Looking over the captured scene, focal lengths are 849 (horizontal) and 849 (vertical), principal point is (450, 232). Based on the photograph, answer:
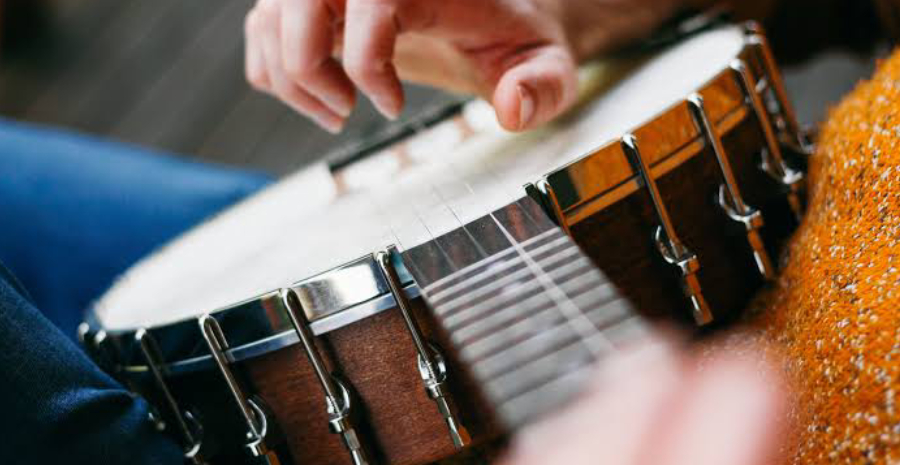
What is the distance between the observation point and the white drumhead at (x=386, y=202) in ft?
2.01

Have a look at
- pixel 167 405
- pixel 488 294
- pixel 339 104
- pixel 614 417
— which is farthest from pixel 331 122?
pixel 614 417

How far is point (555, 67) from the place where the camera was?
675 millimetres

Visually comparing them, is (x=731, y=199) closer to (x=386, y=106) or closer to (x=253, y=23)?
(x=386, y=106)

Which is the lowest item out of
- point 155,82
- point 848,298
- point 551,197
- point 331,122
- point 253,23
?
point 848,298

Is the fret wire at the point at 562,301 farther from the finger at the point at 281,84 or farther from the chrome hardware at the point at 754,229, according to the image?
the finger at the point at 281,84

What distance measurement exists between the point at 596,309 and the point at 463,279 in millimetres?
93

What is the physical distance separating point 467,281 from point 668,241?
18 cm

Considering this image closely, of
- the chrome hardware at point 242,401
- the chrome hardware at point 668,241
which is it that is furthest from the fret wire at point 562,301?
the chrome hardware at point 242,401

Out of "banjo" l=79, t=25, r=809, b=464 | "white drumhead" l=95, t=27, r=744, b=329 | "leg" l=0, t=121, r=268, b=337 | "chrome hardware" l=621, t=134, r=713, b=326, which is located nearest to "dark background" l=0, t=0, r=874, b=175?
"leg" l=0, t=121, r=268, b=337

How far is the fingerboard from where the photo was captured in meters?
0.38

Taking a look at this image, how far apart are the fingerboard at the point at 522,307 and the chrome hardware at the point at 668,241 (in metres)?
0.09

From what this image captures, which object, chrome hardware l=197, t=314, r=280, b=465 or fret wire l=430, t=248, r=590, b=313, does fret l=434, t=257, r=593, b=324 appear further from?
chrome hardware l=197, t=314, r=280, b=465

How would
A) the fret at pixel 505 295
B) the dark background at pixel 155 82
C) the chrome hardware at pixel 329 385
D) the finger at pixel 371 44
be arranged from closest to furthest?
the fret at pixel 505 295, the chrome hardware at pixel 329 385, the finger at pixel 371 44, the dark background at pixel 155 82

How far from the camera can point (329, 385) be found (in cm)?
56
